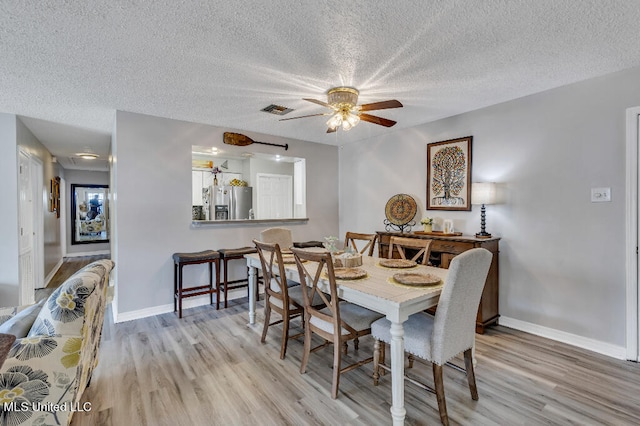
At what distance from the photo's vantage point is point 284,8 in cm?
173

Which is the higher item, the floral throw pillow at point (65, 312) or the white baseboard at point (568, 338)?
the floral throw pillow at point (65, 312)

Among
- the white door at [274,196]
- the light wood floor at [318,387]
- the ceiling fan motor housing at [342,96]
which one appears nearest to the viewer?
the light wood floor at [318,387]

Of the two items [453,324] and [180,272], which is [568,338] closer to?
[453,324]

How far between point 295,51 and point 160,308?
338cm

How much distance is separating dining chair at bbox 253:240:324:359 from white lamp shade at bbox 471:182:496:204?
2.01m

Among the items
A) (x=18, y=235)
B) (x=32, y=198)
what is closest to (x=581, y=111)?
(x=18, y=235)

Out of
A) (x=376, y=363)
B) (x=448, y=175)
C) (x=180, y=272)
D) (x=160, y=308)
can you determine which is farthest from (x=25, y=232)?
(x=448, y=175)

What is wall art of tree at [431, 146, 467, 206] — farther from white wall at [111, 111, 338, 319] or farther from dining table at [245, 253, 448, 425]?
white wall at [111, 111, 338, 319]

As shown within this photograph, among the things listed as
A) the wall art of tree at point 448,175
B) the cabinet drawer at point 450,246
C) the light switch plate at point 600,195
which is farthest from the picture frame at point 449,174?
the light switch plate at point 600,195

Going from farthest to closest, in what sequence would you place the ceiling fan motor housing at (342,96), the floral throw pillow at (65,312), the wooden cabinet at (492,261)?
the wooden cabinet at (492,261) < the ceiling fan motor housing at (342,96) < the floral throw pillow at (65,312)

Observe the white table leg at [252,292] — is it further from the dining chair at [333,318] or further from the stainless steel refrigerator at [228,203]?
the stainless steel refrigerator at [228,203]

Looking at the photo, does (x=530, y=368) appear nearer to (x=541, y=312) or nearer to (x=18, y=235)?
(x=541, y=312)

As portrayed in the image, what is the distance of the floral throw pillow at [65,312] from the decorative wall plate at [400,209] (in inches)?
143

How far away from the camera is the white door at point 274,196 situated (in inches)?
266
